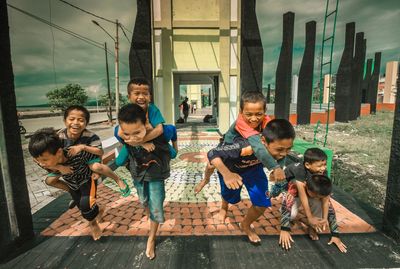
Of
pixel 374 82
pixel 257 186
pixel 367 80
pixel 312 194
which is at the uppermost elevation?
pixel 367 80

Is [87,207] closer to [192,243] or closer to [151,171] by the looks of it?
[151,171]

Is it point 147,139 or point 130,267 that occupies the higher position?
point 147,139

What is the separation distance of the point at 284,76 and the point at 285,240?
323 inches

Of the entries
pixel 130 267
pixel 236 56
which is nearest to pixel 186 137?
pixel 236 56

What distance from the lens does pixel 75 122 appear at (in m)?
2.40

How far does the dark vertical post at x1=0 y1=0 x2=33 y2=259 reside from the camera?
7.36 ft

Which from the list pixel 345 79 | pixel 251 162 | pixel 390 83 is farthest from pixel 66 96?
pixel 390 83

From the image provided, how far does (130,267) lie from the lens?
211cm

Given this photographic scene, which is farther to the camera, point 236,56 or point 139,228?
point 236,56

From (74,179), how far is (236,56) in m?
9.59

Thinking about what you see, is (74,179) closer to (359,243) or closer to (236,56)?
(359,243)

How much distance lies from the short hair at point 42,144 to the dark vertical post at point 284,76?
8551mm

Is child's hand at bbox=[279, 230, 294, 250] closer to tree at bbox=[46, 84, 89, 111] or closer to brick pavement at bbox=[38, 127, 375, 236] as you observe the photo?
brick pavement at bbox=[38, 127, 375, 236]

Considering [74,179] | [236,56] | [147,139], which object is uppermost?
[236,56]
